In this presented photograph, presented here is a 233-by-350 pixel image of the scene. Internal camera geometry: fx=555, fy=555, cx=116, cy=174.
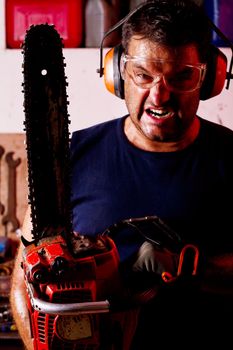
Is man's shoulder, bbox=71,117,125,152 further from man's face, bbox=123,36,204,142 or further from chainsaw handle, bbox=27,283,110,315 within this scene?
chainsaw handle, bbox=27,283,110,315

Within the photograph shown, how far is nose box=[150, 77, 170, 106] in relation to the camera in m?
1.38

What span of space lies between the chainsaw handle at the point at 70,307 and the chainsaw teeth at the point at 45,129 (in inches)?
9.0

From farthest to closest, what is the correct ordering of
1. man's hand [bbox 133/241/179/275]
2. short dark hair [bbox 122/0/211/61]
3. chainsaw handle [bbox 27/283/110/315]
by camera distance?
short dark hair [bbox 122/0/211/61] → man's hand [bbox 133/241/179/275] → chainsaw handle [bbox 27/283/110/315]

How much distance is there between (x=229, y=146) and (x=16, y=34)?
3.53 feet

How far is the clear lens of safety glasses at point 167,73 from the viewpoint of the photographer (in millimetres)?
1382

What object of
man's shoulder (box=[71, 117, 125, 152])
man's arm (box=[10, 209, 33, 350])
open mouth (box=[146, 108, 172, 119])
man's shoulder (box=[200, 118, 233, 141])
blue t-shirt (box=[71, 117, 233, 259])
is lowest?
man's arm (box=[10, 209, 33, 350])

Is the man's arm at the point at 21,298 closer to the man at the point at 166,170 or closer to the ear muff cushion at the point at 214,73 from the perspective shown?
the man at the point at 166,170

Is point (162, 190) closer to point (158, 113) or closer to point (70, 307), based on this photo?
point (158, 113)

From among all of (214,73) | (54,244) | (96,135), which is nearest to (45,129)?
(54,244)

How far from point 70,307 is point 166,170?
630 millimetres

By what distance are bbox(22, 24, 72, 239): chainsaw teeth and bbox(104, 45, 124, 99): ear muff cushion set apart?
0.29m

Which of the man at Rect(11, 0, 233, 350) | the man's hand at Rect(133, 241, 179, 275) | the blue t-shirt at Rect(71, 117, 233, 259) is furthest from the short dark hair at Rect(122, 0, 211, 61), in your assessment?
the man's hand at Rect(133, 241, 179, 275)

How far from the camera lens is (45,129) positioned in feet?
3.91

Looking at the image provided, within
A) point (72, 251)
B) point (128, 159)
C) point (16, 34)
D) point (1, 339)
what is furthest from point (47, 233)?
point (16, 34)
